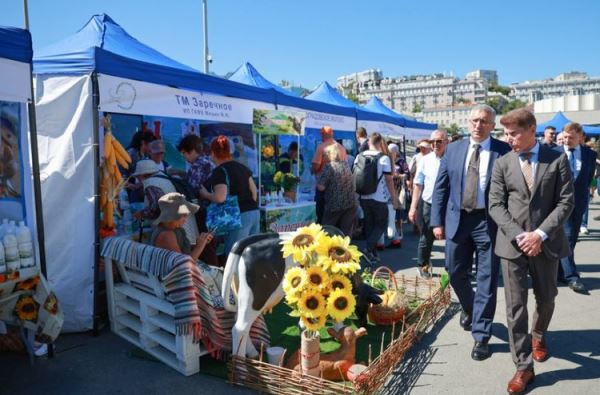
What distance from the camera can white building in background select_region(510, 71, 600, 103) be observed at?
13712 cm

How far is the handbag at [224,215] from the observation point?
4.09m

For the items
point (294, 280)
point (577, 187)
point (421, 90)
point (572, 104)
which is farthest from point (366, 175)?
point (421, 90)

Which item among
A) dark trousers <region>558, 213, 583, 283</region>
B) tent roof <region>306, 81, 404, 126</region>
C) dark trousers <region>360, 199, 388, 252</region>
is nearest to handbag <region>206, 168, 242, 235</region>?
dark trousers <region>360, 199, 388, 252</region>

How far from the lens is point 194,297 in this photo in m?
2.90

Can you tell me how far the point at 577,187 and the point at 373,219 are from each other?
257 cm

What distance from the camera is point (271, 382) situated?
2641 mm

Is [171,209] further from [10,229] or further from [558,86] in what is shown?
[558,86]

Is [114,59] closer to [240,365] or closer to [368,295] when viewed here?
[240,365]

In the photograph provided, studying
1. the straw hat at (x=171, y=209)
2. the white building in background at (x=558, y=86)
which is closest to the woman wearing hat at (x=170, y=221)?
the straw hat at (x=171, y=209)

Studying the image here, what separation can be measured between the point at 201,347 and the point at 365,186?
127 inches

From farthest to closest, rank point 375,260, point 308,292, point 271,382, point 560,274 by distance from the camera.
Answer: point 375,260
point 560,274
point 271,382
point 308,292

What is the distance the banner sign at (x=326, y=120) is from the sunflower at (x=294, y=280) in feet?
13.4

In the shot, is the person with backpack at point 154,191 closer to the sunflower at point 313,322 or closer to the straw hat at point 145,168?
the straw hat at point 145,168

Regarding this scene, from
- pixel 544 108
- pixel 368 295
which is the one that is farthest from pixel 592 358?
pixel 544 108
